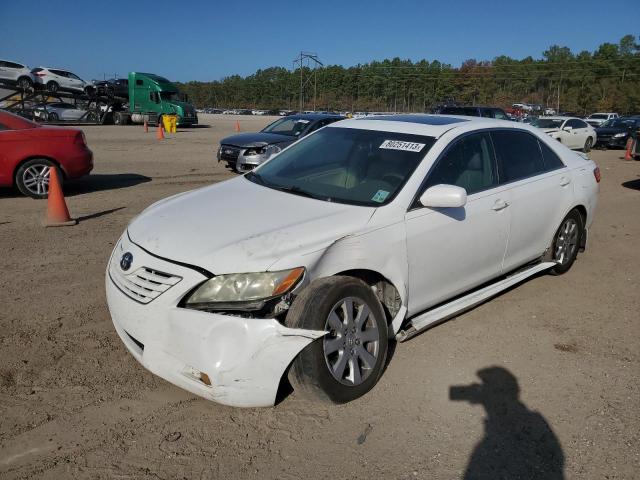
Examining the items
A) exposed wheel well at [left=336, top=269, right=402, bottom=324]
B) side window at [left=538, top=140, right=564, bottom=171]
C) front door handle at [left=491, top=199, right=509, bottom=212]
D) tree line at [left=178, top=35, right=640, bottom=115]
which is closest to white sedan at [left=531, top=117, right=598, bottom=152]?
side window at [left=538, top=140, right=564, bottom=171]

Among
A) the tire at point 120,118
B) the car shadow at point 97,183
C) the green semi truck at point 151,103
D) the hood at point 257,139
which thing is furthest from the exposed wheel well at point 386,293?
the tire at point 120,118

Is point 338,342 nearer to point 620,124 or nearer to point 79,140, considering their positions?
point 79,140

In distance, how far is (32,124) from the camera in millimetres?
8797

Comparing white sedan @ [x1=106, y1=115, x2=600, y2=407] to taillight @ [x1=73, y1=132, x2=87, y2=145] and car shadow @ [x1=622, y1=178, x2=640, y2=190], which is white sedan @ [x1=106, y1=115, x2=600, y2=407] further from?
car shadow @ [x1=622, y1=178, x2=640, y2=190]

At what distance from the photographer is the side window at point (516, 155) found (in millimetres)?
4398

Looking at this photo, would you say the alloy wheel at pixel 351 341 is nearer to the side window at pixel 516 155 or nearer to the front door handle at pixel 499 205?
the front door handle at pixel 499 205

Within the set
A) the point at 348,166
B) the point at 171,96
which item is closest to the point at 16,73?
the point at 171,96

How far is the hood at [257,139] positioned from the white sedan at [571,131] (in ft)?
43.3

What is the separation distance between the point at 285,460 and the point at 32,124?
8.25m

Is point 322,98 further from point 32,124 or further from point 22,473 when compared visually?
point 22,473

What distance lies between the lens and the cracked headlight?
2.76m

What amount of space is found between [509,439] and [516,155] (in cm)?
260

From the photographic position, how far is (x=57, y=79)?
33.3m

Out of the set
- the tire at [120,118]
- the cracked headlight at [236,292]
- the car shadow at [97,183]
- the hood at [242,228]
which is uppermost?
the tire at [120,118]
